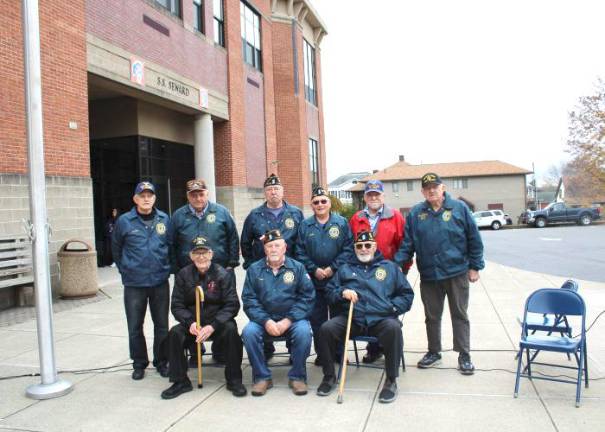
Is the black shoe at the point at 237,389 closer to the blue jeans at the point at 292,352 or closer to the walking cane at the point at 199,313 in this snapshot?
the blue jeans at the point at 292,352

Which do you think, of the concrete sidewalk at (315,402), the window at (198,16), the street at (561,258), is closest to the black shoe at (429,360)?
the concrete sidewalk at (315,402)

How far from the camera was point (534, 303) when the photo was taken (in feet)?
16.2

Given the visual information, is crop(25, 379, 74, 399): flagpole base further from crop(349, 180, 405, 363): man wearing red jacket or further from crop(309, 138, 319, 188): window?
crop(309, 138, 319, 188): window

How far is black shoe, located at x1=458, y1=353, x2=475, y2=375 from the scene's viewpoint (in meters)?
5.03

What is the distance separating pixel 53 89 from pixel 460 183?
51.3m

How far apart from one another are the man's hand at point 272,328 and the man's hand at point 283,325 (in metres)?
0.03

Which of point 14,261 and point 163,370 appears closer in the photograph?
point 163,370

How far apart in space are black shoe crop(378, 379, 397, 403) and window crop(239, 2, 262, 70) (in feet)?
53.9

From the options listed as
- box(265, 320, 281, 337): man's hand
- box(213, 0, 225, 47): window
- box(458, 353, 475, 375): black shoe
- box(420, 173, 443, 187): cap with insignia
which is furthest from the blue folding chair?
box(213, 0, 225, 47): window

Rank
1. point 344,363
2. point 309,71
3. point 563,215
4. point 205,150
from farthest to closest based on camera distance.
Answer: point 563,215 < point 309,71 < point 205,150 < point 344,363

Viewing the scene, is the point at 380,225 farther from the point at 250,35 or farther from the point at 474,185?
the point at 474,185

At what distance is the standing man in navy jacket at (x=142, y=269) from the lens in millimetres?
5238

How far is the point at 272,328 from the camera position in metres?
4.75

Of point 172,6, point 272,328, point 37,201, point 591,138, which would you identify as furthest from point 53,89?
point 591,138
